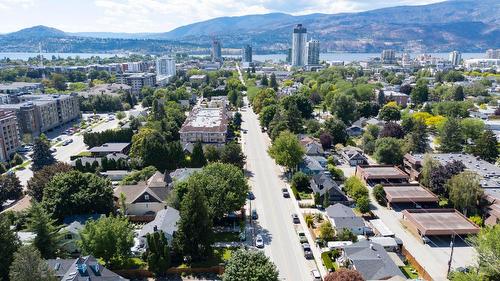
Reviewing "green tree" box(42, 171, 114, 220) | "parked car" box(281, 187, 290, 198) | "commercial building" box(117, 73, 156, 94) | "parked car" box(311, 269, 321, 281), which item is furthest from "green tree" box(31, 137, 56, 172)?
"commercial building" box(117, 73, 156, 94)

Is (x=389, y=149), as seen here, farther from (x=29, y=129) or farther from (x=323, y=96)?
(x=29, y=129)

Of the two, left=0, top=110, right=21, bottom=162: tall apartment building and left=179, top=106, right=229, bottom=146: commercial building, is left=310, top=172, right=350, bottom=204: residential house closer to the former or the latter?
left=179, top=106, right=229, bottom=146: commercial building

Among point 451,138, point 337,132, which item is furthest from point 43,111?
point 451,138

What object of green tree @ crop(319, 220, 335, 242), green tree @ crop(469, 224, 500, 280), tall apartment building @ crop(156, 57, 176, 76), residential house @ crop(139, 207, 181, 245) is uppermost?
tall apartment building @ crop(156, 57, 176, 76)

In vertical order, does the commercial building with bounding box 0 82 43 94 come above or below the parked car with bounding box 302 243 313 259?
above

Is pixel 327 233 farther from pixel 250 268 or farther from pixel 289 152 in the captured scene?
pixel 289 152

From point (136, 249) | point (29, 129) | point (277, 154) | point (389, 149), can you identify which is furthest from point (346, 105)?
point (29, 129)

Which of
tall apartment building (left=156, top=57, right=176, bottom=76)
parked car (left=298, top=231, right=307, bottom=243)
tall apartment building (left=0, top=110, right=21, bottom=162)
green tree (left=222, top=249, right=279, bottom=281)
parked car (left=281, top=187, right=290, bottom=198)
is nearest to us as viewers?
green tree (left=222, top=249, right=279, bottom=281)
